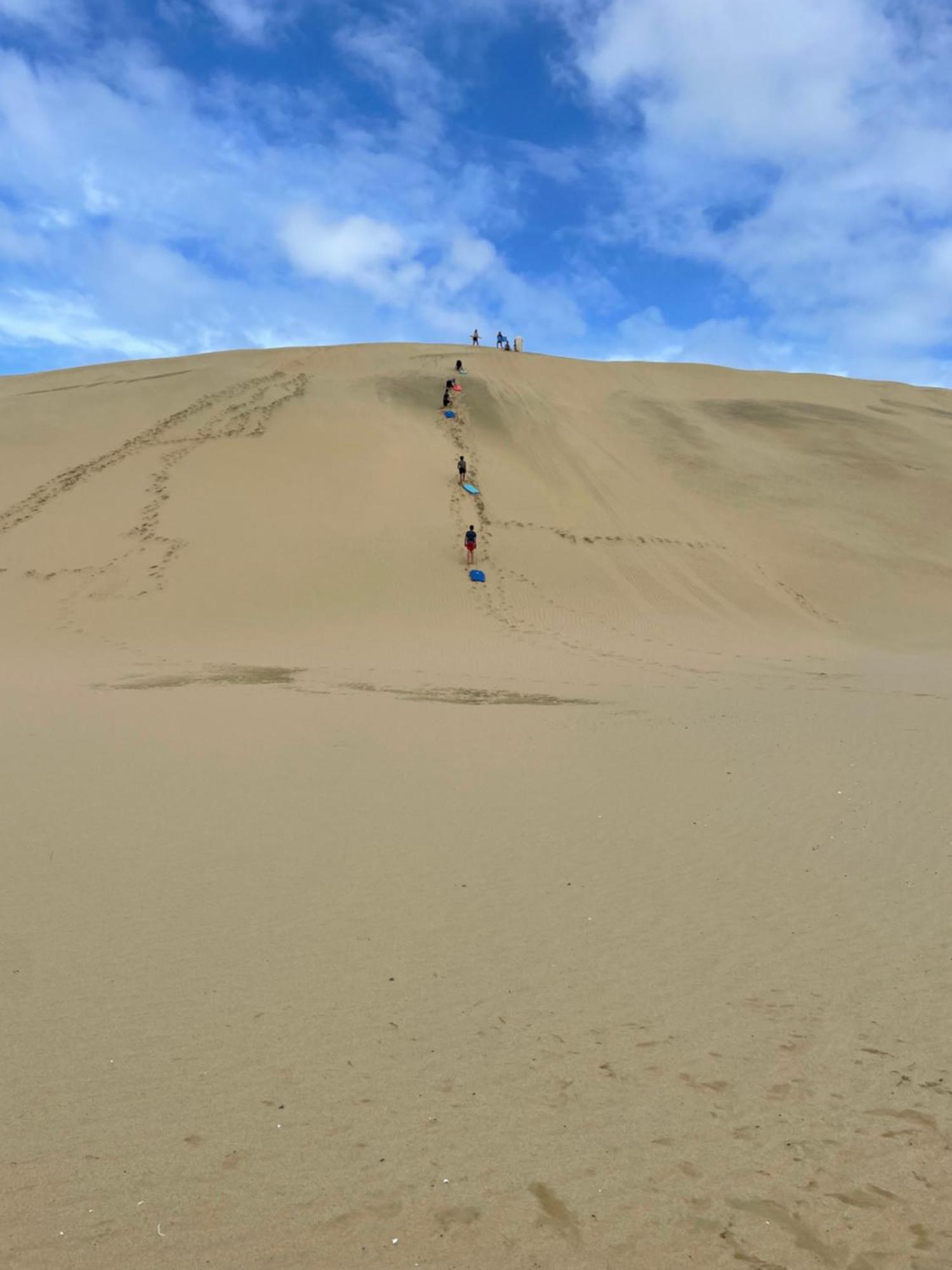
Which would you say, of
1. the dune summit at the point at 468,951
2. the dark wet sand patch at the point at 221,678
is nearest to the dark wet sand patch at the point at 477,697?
the dune summit at the point at 468,951

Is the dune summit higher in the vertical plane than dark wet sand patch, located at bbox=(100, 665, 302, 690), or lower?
lower

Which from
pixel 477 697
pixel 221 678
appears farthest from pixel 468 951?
pixel 221 678

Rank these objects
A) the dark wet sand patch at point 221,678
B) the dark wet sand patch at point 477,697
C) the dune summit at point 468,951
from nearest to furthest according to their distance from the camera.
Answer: the dune summit at point 468,951 → the dark wet sand patch at point 477,697 → the dark wet sand patch at point 221,678

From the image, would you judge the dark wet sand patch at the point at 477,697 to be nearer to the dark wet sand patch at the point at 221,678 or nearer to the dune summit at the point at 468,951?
the dune summit at the point at 468,951

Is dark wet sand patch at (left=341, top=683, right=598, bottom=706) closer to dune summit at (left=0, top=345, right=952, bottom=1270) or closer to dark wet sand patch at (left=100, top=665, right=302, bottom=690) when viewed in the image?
dune summit at (left=0, top=345, right=952, bottom=1270)

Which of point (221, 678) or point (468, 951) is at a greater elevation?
point (221, 678)

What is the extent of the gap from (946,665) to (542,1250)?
55.7 feet

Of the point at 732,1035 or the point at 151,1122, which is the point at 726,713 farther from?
the point at 151,1122

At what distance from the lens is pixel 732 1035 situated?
12.6ft

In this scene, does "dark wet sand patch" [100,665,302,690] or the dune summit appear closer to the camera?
the dune summit

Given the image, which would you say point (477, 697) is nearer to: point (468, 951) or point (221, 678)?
Result: point (221, 678)

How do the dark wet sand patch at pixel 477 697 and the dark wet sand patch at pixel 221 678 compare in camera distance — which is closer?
the dark wet sand patch at pixel 477 697

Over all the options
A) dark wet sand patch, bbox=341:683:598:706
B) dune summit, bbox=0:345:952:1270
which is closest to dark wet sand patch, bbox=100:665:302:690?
dune summit, bbox=0:345:952:1270

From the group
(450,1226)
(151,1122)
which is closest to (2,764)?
(151,1122)
